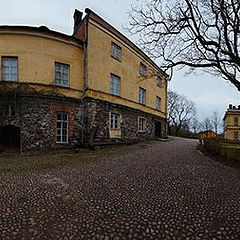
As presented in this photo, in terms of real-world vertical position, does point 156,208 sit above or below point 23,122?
below

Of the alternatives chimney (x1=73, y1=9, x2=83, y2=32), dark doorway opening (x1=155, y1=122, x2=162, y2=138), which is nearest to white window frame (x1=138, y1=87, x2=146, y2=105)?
dark doorway opening (x1=155, y1=122, x2=162, y2=138)

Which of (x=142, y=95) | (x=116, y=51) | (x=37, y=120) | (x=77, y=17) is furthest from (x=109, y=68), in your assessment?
(x=37, y=120)

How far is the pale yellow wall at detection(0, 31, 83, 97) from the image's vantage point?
1766 cm

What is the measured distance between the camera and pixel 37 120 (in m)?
17.4

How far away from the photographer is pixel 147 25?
48.0ft

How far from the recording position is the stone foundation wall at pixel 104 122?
19312 mm

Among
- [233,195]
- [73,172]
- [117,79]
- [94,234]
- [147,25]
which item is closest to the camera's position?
[94,234]

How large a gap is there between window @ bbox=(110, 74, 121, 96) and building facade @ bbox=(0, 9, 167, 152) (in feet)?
0.27

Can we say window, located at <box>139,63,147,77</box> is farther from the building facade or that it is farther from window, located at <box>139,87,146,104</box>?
the building facade

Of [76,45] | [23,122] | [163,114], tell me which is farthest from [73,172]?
[163,114]

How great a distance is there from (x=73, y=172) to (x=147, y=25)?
8.79 metres

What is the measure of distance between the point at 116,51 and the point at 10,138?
1103 cm

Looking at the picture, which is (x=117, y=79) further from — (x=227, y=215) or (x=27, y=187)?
(x=227, y=215)

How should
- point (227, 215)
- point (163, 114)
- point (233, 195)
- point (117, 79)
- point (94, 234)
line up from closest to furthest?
1. point (94, 234)
2. point (227, 215)
3. point (233, 195)
4. point (117, 79)
5. point (163, 114)
